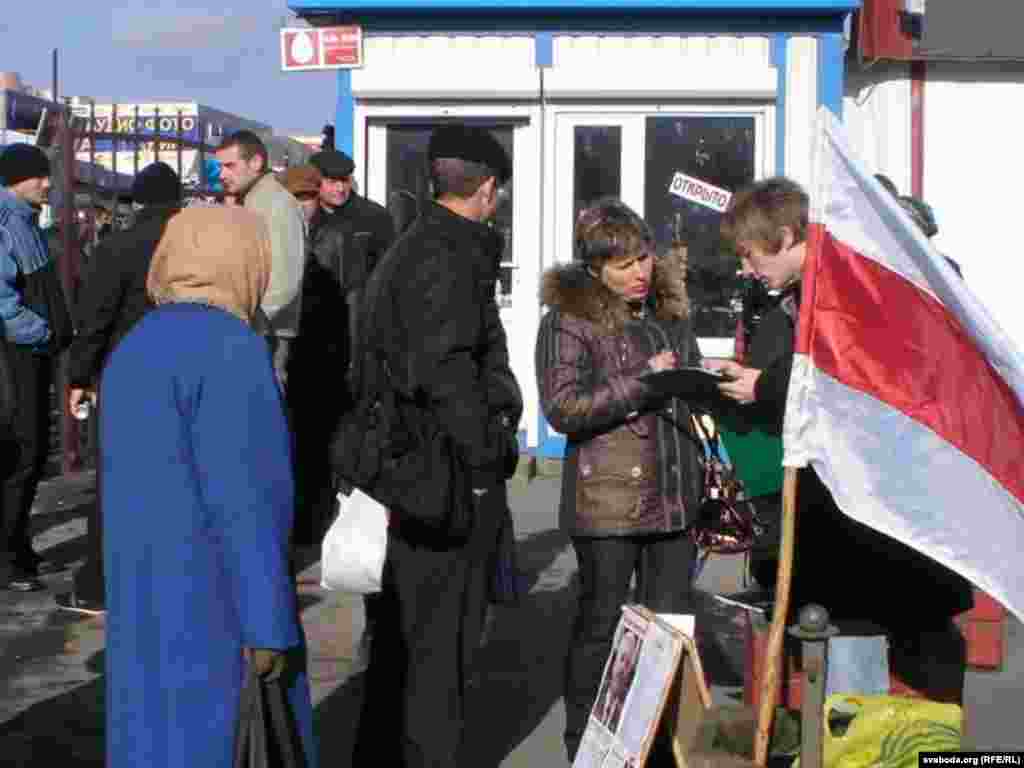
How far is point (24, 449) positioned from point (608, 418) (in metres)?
4.08

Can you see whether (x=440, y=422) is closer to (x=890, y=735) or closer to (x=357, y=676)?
(x=890, y=735)

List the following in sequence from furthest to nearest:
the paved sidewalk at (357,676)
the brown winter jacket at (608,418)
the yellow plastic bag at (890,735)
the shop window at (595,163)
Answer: the shop window at (595,163)
the paved sidewalk at (357,676)
the brown winter jacket at (608,418)
the yellow plastic bag at (890,735)

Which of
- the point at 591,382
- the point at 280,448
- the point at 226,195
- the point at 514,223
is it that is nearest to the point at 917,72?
the point at 514,223

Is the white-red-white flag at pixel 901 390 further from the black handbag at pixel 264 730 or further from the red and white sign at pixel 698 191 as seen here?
the red and white sign at pixel 698 191

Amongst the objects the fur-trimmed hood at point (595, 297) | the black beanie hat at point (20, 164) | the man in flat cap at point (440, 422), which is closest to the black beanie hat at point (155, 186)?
the black beanie hat at point (20, 164)

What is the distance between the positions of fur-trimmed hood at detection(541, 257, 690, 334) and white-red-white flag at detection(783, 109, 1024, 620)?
1285mm

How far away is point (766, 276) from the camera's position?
4.99 meters

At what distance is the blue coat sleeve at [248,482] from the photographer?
13.0 feet

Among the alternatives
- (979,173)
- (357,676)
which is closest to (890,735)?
(357,676)

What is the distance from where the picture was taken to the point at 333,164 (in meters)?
9.61

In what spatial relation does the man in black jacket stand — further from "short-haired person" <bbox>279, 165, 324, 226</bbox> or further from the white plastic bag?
the white plastic bag

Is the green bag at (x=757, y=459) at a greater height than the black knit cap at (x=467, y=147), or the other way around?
the black knit cap at (x=467, y=147)

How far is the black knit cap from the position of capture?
5.26m

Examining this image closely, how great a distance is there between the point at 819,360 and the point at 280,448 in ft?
4.38
